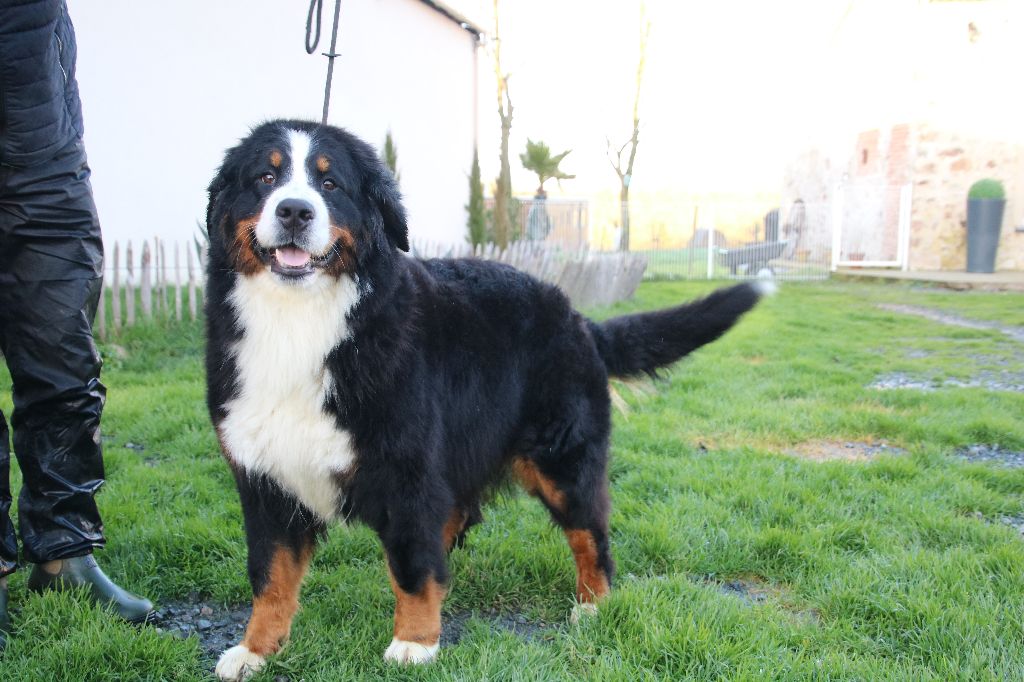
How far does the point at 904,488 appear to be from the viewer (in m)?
3.73

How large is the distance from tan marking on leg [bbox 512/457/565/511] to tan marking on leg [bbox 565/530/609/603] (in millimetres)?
118

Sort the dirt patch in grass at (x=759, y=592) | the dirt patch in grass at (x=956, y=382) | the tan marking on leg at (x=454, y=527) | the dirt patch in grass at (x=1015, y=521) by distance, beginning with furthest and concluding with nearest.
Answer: the dirt patch in grass at (x=956, y=382), the dirt patch in grass at (x=1015, y=521), the tan marking on leg at (x=454, y=527), the dirt patch in grass at (x=759, y=592)

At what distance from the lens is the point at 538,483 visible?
9.14 feet

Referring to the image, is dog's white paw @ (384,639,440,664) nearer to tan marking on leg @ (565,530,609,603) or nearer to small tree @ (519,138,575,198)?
tan marking on leg @ (565,530,609,603)

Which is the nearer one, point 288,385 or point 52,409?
point 288,385

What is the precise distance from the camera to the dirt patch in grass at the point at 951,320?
9.15m

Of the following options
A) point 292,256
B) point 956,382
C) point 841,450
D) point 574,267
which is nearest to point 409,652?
point 292,256

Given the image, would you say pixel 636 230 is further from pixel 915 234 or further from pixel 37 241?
pixel 37 241

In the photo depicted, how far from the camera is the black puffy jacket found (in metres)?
2.26

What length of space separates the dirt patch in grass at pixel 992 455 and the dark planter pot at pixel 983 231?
46.7 feet

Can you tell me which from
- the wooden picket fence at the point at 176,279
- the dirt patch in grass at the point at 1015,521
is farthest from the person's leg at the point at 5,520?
the dirt patch in grass at the point at 1015,521

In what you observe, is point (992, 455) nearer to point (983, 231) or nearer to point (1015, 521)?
point (1015, 521)

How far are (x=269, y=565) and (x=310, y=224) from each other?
1034 mm

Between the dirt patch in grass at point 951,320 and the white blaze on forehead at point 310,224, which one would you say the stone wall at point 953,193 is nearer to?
Answer: the dirt patch in grass at point 951,320
